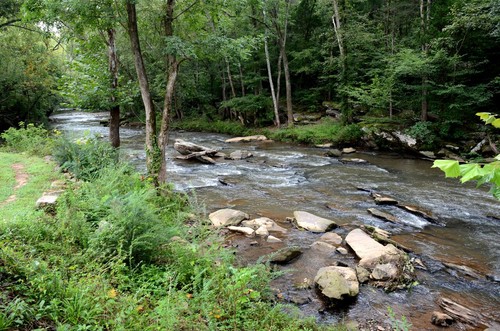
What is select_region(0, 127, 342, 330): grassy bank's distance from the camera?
3037 millimetres

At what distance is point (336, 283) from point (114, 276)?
358cm

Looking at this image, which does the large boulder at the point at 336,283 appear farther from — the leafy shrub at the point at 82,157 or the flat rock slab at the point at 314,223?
the leafy shrub at the point at 82,157

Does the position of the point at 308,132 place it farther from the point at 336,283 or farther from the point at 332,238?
the point at 336,283

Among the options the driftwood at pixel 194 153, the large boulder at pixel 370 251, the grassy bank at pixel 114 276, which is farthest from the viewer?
the driftwood at pixel 194 153

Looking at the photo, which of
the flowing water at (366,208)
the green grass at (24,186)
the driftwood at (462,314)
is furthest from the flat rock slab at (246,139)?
the driftwood at (462,314)

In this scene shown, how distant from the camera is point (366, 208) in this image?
32.0ft

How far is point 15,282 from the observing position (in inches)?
125

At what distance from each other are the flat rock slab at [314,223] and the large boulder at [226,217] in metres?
1.47

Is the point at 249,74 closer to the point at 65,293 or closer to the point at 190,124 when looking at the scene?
the point at 190,124

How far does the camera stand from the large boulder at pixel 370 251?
20.0 ft

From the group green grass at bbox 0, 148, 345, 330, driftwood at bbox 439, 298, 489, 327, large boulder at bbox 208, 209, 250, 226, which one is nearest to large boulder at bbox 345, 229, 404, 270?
driftwood at bbox 439, 298, 489, 327

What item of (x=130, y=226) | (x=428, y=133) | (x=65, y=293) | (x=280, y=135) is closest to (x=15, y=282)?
(x=65, y=293)

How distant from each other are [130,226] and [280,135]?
63.5 feet

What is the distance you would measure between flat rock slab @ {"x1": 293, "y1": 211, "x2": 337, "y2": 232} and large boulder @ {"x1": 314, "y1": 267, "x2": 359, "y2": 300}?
2244 millimetres
